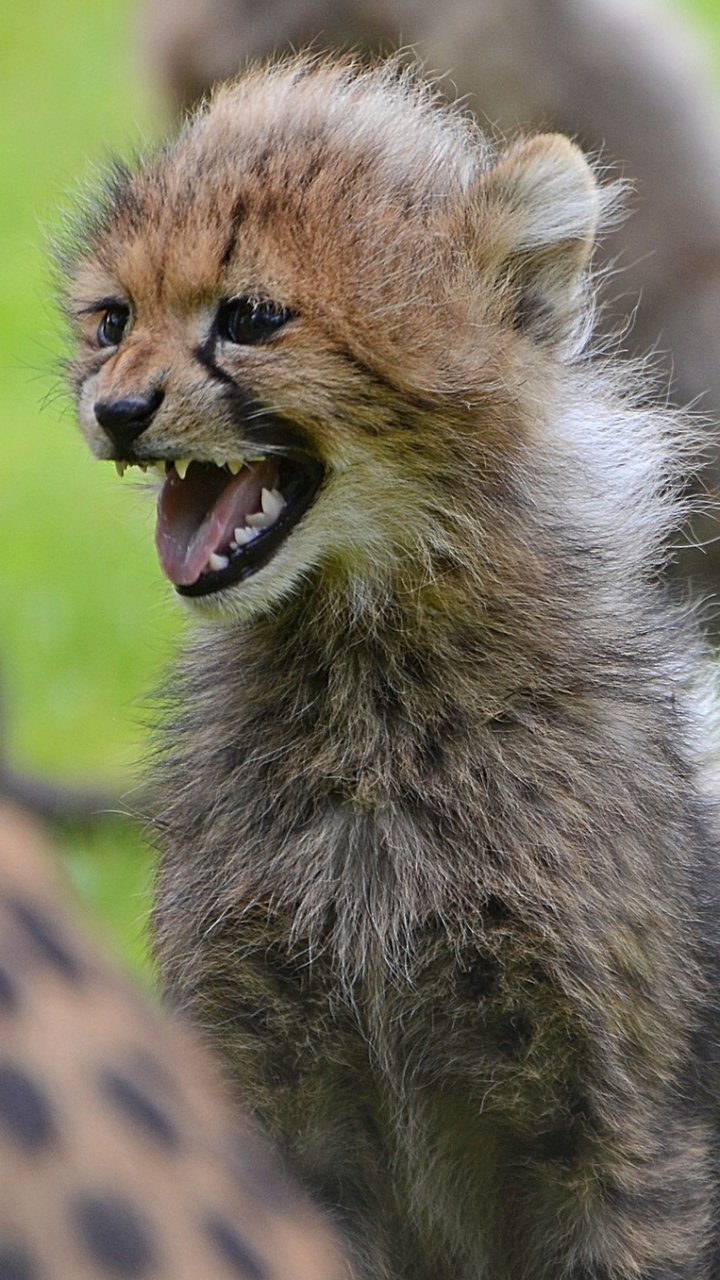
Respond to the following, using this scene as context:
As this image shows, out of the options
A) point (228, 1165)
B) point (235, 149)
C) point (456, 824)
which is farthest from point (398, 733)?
point (228, 1165)

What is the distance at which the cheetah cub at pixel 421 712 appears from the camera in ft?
10.3

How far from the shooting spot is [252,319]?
10.2 feet

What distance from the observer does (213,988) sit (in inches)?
136

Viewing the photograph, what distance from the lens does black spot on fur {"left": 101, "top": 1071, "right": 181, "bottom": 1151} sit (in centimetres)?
198

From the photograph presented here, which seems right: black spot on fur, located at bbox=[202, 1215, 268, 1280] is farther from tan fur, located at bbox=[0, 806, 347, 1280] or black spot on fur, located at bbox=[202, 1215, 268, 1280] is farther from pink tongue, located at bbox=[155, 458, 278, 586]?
pink tongue, located at bbox=[155, 458, 278, 586]

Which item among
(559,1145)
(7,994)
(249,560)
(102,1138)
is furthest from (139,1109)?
(559,1145)

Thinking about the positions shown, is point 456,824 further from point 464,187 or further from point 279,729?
point 464,187

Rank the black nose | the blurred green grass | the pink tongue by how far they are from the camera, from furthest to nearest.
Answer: the blurred green grass
the pink tongue
the black nose

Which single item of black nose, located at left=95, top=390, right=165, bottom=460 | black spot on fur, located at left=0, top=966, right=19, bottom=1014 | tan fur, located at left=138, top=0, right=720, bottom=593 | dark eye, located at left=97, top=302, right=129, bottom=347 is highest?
tan fur, located at left=138, top=0, right=720, bottom=593

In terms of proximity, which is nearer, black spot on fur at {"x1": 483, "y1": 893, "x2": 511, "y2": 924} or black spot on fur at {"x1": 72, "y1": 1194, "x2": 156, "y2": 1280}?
black spot on fur at {"x1": 72, "y1": 1194, "x2": 156, "y2": 1280}

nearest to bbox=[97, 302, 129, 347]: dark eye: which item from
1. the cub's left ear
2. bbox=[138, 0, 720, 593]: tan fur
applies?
the cub's left ear

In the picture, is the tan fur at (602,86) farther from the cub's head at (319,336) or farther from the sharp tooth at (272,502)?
the sharp tooth at (272,502)

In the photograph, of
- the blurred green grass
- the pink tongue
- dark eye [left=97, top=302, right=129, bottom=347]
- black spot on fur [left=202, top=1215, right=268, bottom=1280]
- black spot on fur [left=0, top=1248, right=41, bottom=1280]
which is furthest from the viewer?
the blurred green grass

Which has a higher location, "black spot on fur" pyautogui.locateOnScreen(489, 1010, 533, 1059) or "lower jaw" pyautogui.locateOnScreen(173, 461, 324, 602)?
"lower jaw" pyautogui.locateOnScreen(173, 461, 324, 602)
